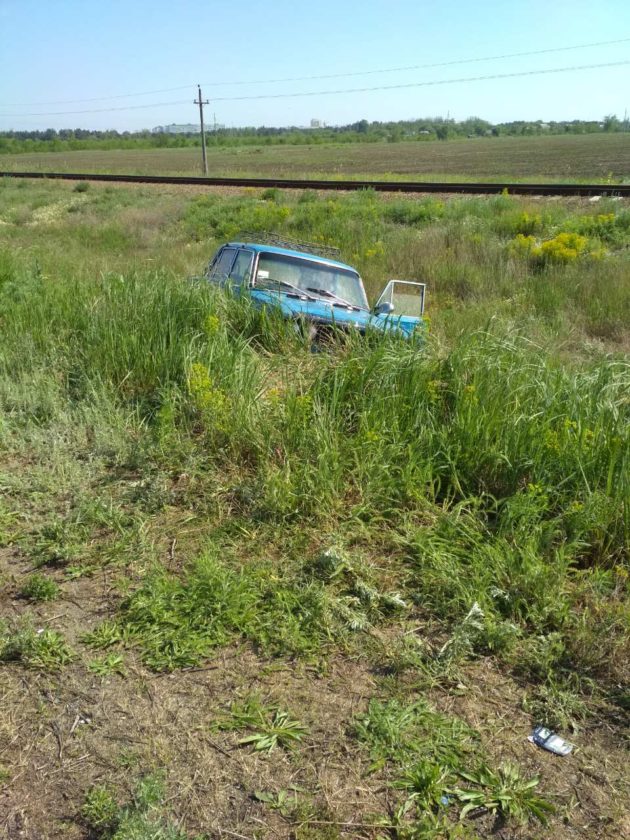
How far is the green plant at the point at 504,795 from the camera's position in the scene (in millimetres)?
2564

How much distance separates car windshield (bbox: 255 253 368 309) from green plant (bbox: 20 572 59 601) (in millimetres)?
5123

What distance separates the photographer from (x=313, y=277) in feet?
27.9

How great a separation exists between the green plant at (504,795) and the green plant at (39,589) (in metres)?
2.00

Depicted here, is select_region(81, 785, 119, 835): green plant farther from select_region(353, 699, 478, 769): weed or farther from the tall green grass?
select_region(353, 699, 478, 769): weed

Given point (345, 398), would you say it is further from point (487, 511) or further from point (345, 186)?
point (345, 186)

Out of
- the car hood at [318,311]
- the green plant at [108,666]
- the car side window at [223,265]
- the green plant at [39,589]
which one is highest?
the car side window at [223,265]

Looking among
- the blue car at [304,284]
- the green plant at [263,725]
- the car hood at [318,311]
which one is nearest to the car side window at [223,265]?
the blue car at [304,284]

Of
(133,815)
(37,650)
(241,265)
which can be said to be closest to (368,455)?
(37,650)

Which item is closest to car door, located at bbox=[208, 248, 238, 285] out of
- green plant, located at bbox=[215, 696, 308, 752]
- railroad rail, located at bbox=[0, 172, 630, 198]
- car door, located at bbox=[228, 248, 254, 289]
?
car door, located at bbox=[228, 248, 254, 289]

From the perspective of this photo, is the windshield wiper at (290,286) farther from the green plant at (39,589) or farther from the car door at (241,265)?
the green plant at (39,589)

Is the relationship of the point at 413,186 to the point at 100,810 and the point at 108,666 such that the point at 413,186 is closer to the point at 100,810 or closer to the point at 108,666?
the point at 108,666

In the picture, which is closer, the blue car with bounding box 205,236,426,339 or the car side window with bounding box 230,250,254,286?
the blue car with bounding box 205,236,426,339

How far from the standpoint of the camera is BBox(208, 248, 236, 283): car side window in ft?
29.1

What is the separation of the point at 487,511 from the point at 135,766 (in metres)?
2.32
